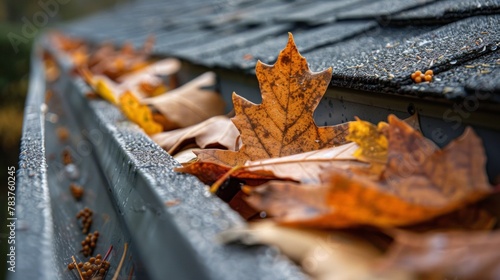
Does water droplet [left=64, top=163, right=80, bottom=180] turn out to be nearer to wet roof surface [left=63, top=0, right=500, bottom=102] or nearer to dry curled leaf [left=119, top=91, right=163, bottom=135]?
dry curled leaf [left=119, top=91, right=163, bottom=135]

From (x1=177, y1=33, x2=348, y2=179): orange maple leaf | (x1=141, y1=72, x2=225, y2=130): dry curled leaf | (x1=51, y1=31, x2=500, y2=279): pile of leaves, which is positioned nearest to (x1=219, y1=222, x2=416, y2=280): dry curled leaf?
(x1=51, y1=31, x2=500, y2=279): pile of leaves

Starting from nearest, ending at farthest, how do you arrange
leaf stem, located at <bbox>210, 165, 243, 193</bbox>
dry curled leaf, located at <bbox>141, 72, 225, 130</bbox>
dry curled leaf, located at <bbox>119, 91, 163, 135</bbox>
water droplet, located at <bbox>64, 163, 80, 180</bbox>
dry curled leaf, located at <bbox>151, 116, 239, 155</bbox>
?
1. leaf stem, located at <bbox>210, 165, 243, 193</bbox>
2. dry curled leaf, located at <bbox>151, 116, 239, 155</bbox>
3. dry curled leaf, located at <bbox>119, 91, 163, 135</bbox>
4. dry curled leaf, located at <bbox>141, 72, 225, 130</bbox>
5. water droplet, located at <bbox>64, 163, 80, 180</bbox>

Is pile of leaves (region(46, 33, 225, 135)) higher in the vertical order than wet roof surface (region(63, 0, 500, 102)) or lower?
lower

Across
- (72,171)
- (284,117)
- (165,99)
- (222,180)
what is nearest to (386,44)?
(284,117)

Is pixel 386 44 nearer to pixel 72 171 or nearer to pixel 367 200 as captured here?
pixel 367 200

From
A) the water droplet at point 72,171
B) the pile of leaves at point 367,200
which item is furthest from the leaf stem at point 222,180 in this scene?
the water droplet at point 72,171

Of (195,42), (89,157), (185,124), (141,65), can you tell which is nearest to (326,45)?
(185,124)

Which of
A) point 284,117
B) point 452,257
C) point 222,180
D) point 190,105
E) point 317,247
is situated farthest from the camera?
point 190,105
